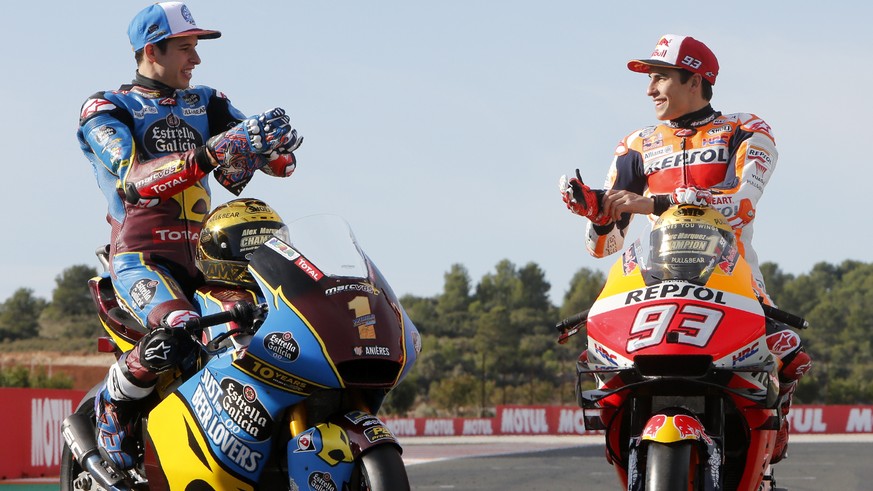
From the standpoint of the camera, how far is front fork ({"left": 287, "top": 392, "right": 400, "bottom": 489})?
4.90 meters

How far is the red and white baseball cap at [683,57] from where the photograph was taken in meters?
6.39

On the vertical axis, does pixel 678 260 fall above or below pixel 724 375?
above

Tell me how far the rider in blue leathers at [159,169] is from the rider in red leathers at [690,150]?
1706 mm

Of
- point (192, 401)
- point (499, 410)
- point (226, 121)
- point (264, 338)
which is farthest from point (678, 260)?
point (499, 410)

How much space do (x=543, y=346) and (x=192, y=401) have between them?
313ft

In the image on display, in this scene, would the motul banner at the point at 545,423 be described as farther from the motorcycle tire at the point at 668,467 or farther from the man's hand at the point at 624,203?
the motorcycle tire at the point at 668,467

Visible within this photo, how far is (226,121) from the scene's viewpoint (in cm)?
706

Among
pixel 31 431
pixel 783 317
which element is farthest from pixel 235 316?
pixel 31 431

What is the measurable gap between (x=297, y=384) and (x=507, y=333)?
309 feet

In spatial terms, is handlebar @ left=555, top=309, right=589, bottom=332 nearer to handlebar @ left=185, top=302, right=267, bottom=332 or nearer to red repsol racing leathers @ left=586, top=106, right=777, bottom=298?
red repsol racing leathers @ left=586, top=106, right=777, bottom=298

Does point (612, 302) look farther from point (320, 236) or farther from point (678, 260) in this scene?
point (320, 236)

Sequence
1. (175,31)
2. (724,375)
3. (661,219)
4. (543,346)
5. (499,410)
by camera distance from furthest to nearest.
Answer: (543,346) → (499,410) → (175,31) → (661,219) → (724,375)

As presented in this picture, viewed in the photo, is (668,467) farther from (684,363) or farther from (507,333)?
(507,333)

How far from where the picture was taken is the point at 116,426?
20.0 ft
